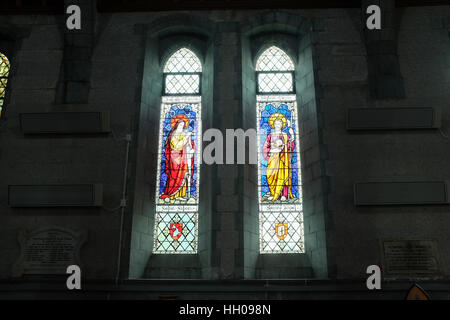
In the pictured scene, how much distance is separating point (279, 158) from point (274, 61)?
1.83m

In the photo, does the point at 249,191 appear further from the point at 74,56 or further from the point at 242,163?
the point at 74,56

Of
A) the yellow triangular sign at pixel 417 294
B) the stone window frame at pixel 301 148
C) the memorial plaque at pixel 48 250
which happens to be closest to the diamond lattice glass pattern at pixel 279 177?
the stone window frame at pixel 301 148

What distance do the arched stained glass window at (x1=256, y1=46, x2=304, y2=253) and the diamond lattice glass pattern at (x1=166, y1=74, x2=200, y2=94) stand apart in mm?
1078

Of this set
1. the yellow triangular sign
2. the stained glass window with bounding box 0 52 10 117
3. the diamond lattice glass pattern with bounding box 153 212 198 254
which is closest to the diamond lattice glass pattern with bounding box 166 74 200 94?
the diamond lattice glass pattern with bounding box 153 212 198 254

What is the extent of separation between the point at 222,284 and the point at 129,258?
1343 millimetres

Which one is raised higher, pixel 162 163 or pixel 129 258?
pixel 162 163

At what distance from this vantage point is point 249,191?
6.16 m

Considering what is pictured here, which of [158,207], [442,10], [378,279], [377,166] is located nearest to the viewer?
[378,279]

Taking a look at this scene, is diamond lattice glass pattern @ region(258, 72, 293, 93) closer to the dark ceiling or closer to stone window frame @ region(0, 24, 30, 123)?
the dark ceiling

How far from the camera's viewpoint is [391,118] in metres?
6.12

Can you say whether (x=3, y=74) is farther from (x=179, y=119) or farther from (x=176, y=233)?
(x=176, y=233)

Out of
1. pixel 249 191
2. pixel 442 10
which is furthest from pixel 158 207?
pixel 442 10

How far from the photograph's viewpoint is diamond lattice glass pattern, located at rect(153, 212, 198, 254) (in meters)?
6.18

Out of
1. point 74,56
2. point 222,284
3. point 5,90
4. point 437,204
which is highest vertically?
point 74,56
